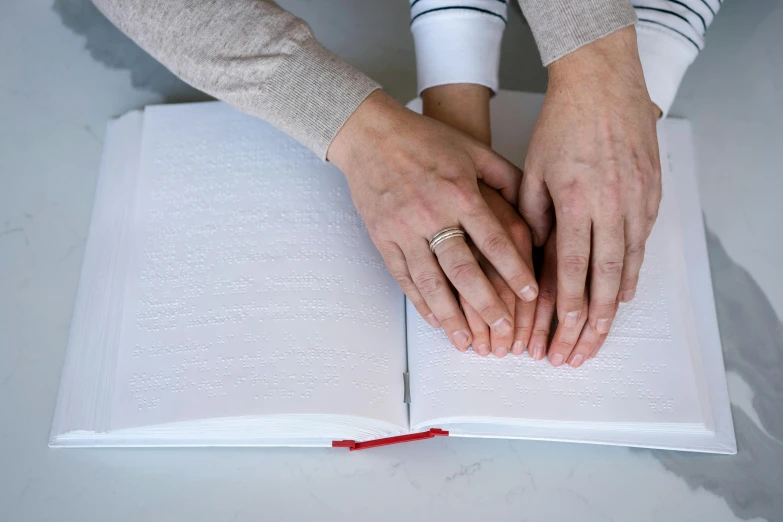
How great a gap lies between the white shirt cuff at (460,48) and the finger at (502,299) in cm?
23

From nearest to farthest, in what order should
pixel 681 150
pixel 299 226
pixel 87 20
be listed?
1. pixel 299 226
2. pixel 681 150
3. pixel 87 20

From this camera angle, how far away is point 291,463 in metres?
0.67

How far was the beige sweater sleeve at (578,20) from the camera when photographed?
2.11 ft

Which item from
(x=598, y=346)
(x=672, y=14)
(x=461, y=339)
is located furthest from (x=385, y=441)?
(x=672, y=14)

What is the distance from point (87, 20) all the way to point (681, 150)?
84 cm

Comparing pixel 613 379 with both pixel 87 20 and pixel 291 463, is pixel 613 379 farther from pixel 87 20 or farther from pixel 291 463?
pixel 87 20

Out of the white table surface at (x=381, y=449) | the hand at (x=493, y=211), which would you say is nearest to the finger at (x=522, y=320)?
the hand at (x=493, y=211)

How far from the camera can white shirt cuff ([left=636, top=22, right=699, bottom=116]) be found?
Result: 77 centimetres

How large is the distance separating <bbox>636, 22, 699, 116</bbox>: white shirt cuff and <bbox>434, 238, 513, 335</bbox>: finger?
1.03 ft

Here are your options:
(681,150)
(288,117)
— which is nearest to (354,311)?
(288,117)

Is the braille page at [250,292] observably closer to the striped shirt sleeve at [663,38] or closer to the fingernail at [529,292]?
the fingernail at [529,292]

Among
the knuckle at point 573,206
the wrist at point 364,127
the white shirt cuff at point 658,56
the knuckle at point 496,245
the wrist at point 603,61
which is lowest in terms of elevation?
the knuckle at point 496,245

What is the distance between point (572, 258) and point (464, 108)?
0.78 ft

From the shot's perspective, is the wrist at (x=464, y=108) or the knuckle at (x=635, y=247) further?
the wrist at (x=464, y=108)
